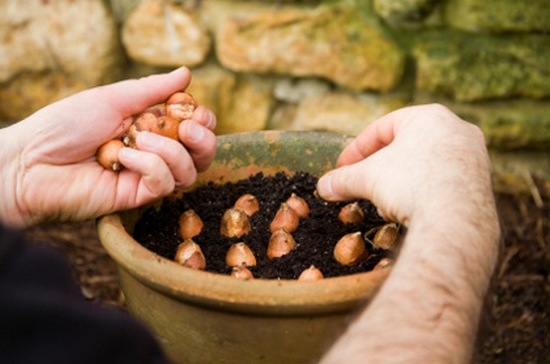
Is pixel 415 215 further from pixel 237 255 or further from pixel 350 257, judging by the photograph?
pixel 237 255

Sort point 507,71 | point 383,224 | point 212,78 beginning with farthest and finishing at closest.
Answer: point 212,78
point 507,71
point 383,224

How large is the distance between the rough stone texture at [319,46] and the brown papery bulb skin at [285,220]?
0.92 metres

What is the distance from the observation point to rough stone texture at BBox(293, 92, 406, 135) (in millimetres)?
2217

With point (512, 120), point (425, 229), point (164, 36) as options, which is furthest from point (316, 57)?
point (425, 229)

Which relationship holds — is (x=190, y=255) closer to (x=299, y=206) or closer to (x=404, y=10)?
(x=299, y=206)

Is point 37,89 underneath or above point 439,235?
underneath

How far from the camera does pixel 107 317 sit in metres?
0.57

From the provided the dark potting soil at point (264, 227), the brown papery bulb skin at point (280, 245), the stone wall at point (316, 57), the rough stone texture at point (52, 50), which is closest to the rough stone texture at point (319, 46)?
the stone wall at point (316, 57)

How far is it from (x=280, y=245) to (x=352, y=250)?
4.1 inches

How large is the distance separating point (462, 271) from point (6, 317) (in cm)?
59

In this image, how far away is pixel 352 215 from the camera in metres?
1.30

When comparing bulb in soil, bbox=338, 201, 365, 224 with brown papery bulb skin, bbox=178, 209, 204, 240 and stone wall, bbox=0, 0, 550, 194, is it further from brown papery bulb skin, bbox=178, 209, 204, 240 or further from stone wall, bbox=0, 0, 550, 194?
stone wall, bbox=0, 0, 550, 194

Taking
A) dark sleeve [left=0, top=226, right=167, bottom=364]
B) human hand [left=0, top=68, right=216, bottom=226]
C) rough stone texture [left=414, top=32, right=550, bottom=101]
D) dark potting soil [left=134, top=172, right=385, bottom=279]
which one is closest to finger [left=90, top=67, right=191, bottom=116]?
human hand [left=0, top=68, right=216, bottom=226]

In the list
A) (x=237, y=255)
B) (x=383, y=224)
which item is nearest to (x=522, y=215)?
(x=383, y=224)
